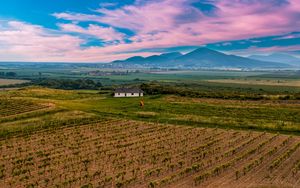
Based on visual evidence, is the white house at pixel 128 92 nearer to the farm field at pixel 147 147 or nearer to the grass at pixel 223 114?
the grass at pixel 223 114

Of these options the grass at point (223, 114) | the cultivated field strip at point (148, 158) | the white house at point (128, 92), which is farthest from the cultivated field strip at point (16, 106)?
the white house at point (128, 92)

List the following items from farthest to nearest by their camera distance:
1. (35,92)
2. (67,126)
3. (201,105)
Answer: (35,92), (201,105), (67,126)

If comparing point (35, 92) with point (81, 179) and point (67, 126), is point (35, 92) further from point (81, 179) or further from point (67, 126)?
point (81, 179)

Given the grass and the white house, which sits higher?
the white house

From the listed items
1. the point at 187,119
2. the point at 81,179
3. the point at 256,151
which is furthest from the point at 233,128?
the point at 81,179

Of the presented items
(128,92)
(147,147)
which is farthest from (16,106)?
(128,92)

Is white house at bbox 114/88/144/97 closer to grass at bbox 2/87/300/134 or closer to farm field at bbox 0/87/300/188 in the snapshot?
grass at bbox 2/87/300/134

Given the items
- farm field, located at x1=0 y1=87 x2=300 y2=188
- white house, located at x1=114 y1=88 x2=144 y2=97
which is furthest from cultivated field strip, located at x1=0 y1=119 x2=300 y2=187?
white house, located at x1=114 y1=88 x2=144 y2=97
